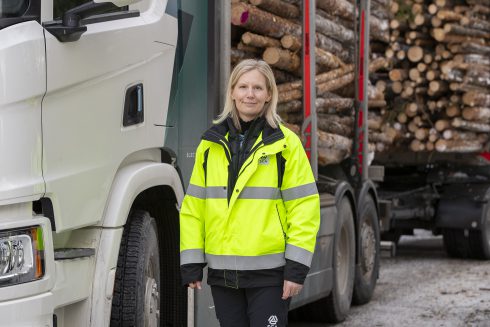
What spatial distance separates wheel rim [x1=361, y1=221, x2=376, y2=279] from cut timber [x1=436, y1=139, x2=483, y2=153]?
11.4 feet

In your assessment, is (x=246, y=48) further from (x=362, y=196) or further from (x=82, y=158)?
(x=82, y=158)

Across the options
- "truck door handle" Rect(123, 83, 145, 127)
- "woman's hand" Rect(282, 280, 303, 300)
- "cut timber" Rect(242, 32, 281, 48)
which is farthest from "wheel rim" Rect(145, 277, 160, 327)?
"cut timber" Rect(242, 32, 281, 48)

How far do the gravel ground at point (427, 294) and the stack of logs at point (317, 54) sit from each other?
1.36 meters

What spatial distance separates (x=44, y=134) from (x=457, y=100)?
9.51 m

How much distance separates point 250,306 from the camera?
4.53 metres

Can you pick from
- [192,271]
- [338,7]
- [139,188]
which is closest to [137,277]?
[139,188]

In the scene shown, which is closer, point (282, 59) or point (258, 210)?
point (258, 210)

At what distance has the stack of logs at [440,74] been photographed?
1298cm

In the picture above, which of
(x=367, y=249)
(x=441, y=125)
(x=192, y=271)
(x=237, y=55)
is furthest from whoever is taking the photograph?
(x=441, y=125)

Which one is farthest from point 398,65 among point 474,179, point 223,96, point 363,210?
point 223,96

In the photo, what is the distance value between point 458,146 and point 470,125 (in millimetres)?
292

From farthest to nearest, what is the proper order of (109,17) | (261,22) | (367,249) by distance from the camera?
(367,249) < (261,22) < (109,17)

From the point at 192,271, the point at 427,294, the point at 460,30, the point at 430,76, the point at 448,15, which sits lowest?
the point at 427,294

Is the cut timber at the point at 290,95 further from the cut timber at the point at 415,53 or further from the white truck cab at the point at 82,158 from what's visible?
the cut timber at the point at 415,53
